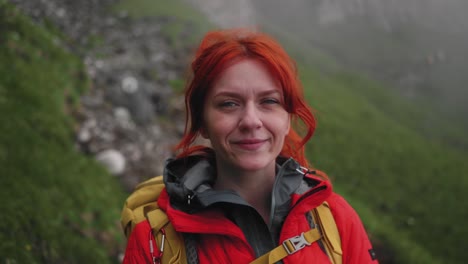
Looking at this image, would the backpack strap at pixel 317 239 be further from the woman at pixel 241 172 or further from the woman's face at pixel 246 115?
the woman's face at pixel 246 115

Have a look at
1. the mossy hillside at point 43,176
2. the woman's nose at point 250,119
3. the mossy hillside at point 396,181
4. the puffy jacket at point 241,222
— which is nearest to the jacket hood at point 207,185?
the puffy jacket at point 241,222

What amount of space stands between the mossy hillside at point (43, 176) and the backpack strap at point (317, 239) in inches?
112

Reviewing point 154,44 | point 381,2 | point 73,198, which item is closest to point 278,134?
point 73,198

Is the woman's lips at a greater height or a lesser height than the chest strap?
greater

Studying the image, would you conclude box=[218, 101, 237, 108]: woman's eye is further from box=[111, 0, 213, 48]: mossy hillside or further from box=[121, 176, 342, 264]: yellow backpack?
box=[111, 0, 213, 48]: mossy hillside

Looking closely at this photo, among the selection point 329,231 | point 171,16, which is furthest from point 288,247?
point 171,16

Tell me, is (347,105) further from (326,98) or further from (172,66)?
(172,66)

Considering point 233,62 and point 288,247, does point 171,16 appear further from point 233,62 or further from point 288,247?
point 288,247

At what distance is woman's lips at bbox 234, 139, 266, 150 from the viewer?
225cm

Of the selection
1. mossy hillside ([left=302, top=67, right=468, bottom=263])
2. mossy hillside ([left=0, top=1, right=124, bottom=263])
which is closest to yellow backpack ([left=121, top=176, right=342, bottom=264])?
mossy hillside ([left=0, top=1, right=124, bottom=263])

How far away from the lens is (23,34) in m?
8.09

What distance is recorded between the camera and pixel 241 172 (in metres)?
2.50

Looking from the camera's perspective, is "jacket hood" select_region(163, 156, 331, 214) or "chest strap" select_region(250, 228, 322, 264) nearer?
"chest strap" select_region(250, 228, 322, 264)

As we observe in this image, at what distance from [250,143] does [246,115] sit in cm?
19
